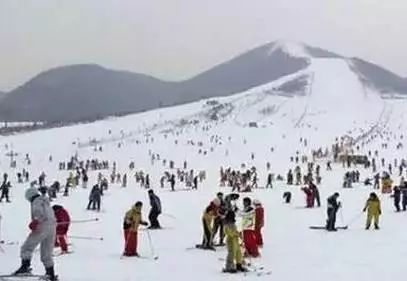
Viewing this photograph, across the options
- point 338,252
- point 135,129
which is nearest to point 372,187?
point 338,252

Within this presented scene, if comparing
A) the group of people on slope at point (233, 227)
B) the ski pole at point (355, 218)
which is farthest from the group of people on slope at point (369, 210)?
the group of people on slope at point (233, 227)

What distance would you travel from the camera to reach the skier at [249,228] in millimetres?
17875

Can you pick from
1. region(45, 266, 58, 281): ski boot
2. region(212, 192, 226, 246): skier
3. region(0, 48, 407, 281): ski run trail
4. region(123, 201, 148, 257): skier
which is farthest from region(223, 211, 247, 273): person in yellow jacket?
region(45, 266, 58, 281): ski boot

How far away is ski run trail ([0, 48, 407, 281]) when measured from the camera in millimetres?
17250

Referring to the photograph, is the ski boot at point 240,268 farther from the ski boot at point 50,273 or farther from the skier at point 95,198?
the skier at point 95,198

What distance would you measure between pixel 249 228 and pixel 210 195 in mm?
27010

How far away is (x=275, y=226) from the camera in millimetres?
27531

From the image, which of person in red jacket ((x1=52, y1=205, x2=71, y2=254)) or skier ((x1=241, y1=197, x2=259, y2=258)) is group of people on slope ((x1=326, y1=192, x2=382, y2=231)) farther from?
person in red jacket ((x1=52, y1=205, x2=71, y2=254))

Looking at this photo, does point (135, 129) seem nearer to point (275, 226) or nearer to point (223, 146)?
point (223, 146)

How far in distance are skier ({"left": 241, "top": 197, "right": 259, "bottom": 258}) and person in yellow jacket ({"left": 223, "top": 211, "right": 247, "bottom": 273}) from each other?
1580 millimetres

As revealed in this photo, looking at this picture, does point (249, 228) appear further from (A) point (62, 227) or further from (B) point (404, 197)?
(B) point (404, 197)

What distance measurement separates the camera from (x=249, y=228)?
18109 millimetres

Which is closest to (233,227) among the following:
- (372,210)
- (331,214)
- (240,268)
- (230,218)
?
(230,218)

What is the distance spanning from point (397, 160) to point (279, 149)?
68.4 ft
